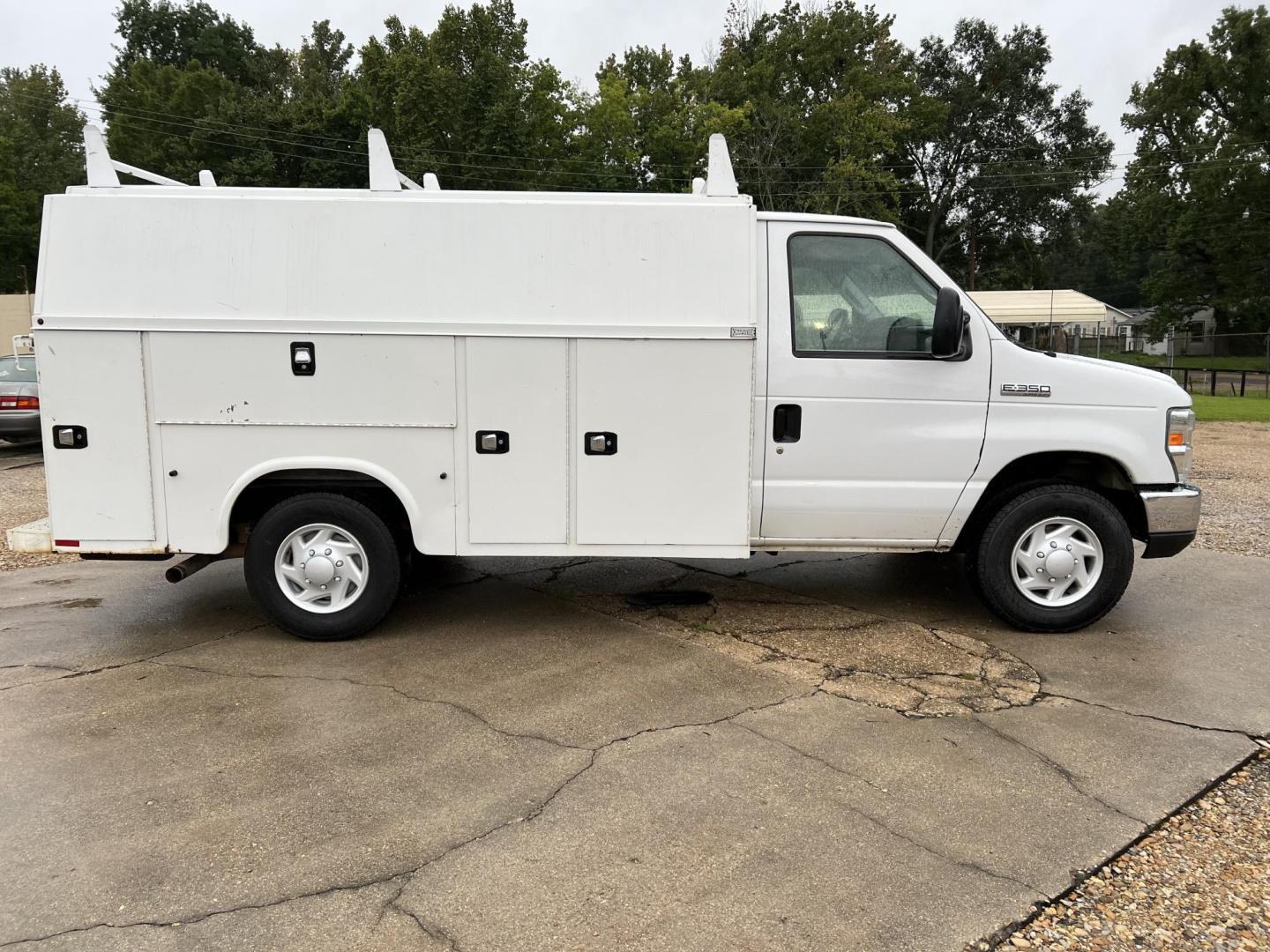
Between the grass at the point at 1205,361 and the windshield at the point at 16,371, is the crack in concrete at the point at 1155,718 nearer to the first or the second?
the windshield at the point at 16,371

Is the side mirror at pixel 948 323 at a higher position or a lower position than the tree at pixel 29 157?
lower

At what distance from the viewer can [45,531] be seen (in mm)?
4992

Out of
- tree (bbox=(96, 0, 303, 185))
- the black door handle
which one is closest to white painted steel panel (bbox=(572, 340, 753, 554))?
the black door handle

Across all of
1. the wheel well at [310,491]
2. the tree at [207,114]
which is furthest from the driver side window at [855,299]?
the tree at [207,114]

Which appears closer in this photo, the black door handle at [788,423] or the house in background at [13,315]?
the black door handle at [788,423]

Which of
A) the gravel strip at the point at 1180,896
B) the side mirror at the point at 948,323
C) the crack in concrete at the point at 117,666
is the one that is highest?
the side mirror at the point at 948,323

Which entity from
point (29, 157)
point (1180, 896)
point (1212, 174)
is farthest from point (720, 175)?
point (29, 157)

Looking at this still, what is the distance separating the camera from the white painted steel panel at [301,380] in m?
4.78

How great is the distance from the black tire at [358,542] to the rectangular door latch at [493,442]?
72cm

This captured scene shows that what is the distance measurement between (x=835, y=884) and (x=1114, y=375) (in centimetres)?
351

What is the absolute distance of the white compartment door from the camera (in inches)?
191

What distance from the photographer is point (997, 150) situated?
185 ft

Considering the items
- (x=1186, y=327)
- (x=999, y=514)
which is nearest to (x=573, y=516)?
(x=999, y=514)

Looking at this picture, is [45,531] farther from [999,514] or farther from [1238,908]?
[1238,908]
